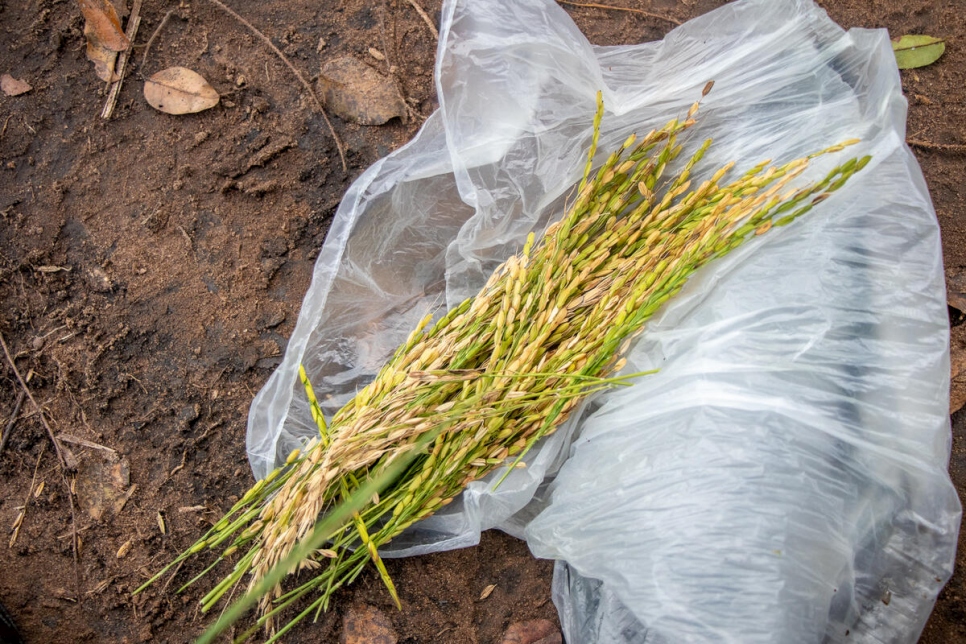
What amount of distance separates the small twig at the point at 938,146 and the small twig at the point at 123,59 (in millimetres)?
1570

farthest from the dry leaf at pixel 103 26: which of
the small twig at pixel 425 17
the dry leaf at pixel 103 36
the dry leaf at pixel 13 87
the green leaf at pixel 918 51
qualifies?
the green leaf at pixel 918 51

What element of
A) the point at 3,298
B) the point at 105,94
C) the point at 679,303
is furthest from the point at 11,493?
the point at 679,303

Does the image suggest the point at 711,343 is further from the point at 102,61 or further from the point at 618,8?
the point at 102,61

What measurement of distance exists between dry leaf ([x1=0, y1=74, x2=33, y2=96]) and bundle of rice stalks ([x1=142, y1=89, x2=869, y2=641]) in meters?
0.89

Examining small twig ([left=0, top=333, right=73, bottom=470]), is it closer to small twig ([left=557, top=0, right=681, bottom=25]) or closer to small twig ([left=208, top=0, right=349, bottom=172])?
small twig ([left=208, top=0, right=349, bottom=172])

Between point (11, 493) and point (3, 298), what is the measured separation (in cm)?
36

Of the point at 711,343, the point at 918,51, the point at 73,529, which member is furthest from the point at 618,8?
the point at 73,529

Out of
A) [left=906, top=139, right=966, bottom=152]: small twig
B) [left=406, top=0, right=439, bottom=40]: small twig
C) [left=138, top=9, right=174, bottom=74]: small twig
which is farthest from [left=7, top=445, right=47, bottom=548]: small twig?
[left=906, top=139, right=966, bottom=152]: small twig

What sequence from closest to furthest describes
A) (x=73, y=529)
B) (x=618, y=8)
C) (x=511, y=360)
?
(x=511, y=360) → (x=73, y=529) → (x=618, y=8)

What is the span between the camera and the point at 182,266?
4.45 feet

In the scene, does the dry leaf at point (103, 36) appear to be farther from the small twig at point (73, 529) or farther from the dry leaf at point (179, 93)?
the small twig at point (73, 529)

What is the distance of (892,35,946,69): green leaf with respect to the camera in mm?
1435

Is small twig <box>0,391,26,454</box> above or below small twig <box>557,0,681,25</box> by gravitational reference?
below

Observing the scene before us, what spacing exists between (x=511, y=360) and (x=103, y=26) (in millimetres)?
1059
